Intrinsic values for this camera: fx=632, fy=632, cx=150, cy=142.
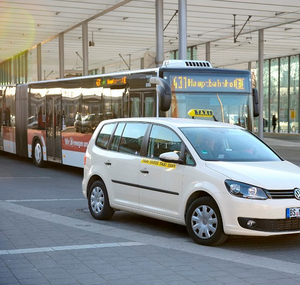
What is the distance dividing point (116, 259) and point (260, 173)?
2.10 meters

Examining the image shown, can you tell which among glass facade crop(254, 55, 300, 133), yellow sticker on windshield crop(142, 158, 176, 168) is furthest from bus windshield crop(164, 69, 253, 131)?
glass facade crop(254, 55, 300, 133)

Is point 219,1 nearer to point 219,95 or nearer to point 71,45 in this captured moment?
point 219,95

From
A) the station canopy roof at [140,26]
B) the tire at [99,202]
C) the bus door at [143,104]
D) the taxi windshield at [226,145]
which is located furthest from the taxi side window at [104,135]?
the station canopy roof at [140,26]

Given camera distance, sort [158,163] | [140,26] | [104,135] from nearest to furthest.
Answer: [158,163]
[104,135]
[140,26]

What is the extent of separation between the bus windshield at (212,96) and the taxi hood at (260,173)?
5851 millimetres

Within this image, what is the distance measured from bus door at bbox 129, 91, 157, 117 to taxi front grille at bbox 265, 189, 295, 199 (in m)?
6.92

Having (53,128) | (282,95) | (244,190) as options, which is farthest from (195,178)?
(282,95)

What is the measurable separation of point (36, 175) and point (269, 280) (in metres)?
12.4

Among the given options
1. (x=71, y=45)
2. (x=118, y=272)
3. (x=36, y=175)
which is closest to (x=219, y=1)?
(x=36, y=175)

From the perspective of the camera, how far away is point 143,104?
48.3ft

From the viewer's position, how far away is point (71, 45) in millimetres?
41969

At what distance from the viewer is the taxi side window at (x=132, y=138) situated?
9.14m

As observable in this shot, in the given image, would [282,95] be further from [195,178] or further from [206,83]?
[195,178]

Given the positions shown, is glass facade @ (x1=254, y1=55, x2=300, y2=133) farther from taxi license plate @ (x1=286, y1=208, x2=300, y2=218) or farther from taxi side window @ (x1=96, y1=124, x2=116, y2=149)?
taxi license plate @ (x1=286, y1=208, x2=300, y2=218)
